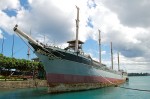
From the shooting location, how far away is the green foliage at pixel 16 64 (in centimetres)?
5750

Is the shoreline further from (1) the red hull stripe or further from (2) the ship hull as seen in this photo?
(1) the red hull stripe

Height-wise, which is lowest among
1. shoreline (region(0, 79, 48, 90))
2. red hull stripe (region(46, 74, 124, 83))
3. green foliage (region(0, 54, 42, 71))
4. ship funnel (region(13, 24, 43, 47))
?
shoreline (region(0, 79, 48, 90))

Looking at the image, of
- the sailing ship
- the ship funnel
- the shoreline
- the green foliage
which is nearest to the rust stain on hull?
the sailing ship

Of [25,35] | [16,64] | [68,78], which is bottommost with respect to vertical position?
[68,78]

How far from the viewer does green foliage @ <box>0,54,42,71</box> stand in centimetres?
5750

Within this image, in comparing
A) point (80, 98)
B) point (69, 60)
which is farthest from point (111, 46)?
point (80, 98)

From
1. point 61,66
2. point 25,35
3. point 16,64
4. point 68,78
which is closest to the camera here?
point 25,35

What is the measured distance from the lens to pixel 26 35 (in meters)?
34.6

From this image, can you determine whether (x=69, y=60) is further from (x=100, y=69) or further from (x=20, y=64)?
(x=20, y=64)

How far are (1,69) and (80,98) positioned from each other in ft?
126

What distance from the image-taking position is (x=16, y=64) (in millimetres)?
60500

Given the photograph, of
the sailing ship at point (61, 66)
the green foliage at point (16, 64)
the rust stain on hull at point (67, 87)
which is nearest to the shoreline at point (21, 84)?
the green foliage at point (16, 64)

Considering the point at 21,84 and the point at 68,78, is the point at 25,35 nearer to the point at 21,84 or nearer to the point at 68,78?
the point at 68,78

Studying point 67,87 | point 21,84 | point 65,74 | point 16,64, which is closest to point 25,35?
point 65,74
